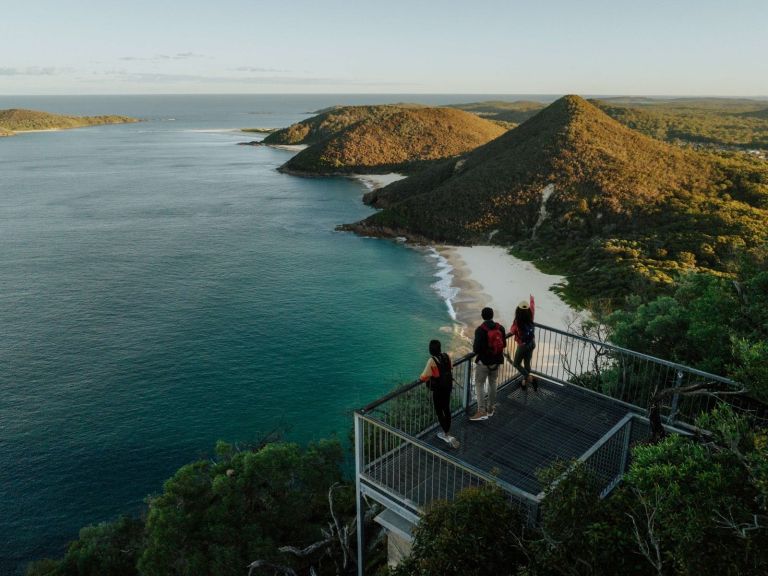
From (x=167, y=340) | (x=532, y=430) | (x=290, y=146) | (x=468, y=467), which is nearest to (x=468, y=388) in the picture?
(x=532, y=430)

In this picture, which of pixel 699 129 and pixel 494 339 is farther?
pixel 699 129

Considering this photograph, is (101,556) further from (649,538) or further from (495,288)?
(495,288)

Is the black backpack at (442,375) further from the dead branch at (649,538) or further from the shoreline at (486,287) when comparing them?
the shoreline at (486,287)

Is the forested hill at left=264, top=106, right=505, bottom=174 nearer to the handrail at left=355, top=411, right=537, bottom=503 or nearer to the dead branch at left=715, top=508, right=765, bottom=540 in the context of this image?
the handrail at left=355, top=411, right=537, bottom=503

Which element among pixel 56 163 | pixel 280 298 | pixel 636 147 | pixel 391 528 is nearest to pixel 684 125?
pixel 636 147

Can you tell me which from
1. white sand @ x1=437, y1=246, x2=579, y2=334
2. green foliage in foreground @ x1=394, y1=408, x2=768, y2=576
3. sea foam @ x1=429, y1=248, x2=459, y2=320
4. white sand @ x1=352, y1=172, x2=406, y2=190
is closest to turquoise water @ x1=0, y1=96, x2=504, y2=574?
sea foam @ x1=429, y1=248, x2=459, y2=320

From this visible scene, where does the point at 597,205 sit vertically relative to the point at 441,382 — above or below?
below
